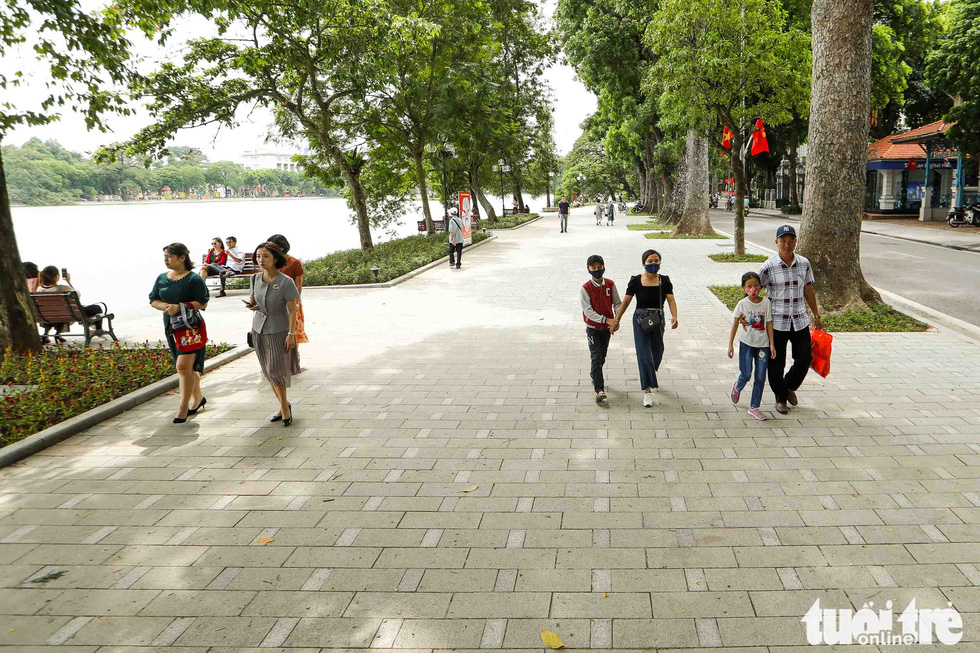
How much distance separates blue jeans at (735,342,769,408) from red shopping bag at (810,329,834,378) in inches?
19.3

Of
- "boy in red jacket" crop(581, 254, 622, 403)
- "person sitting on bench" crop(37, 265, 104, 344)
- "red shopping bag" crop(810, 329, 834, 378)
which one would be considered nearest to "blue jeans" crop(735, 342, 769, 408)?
"red shopping bag" crop(810, 329, 834, 378)

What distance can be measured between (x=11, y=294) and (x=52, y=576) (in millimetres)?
5918

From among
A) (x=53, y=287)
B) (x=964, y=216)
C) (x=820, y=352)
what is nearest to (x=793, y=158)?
(x=964, y=216)

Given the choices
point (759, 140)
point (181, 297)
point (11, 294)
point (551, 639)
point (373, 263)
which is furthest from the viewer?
point (759, 140)

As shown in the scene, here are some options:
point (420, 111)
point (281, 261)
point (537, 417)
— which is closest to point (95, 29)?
point (281, 261)

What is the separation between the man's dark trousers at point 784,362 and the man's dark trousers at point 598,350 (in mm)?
1576

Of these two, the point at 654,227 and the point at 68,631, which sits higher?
the point at 654,227

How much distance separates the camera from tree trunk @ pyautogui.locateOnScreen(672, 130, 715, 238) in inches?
1040

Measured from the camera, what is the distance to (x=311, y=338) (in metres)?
10.6

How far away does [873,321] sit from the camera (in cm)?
1028

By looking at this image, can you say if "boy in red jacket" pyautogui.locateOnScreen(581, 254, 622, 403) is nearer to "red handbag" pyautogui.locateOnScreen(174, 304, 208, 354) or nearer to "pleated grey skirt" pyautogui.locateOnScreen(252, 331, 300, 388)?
"pleated grey skirt" pyautogui.locateOnScreen(252, 331, 300, 388)

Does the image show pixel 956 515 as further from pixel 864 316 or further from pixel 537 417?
pixel 864 316

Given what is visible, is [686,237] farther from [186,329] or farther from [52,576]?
[52,576]

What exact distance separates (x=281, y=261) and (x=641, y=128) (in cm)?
2639
